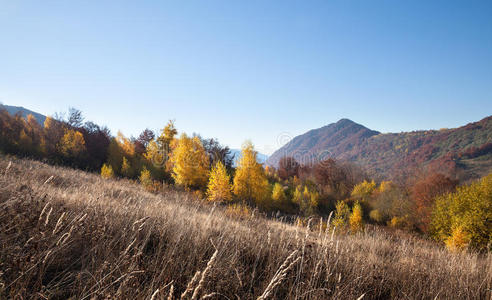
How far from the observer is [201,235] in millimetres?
3162

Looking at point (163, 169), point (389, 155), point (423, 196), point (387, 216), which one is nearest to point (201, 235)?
point (163, 169)

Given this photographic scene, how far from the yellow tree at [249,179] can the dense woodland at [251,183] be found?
0.12m

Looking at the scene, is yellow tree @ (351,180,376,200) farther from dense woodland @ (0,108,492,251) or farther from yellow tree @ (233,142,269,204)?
yellow tree @ (233,142,269,204)

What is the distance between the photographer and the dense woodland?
19.4m

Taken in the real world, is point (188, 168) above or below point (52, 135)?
below

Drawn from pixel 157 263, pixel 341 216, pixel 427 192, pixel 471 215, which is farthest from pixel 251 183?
pixel 427 192

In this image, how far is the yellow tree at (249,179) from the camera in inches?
989

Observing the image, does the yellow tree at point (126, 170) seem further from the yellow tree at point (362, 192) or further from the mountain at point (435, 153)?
the mountain at point (435, 153)

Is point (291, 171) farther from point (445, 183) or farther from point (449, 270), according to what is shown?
point (449, 270)

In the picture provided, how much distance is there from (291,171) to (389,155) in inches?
5850

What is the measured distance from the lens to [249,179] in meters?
25.3

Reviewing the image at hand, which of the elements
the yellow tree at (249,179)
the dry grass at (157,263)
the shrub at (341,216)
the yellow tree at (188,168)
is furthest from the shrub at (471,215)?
the yellow tree at (188,168)

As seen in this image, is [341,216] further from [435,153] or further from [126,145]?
[435,153]

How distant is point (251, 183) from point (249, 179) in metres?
0.56
